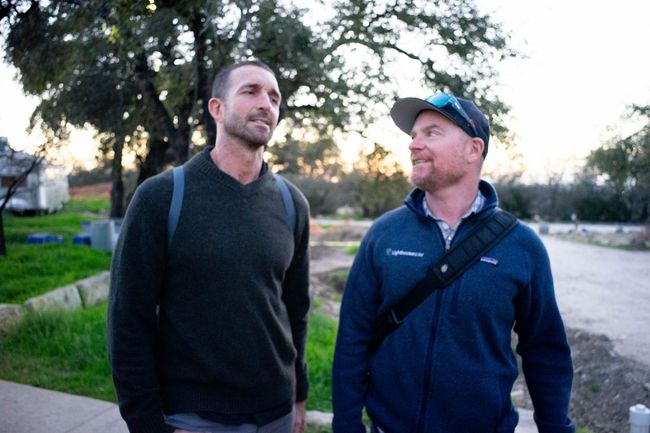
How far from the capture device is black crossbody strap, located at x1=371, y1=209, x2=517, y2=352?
2.10m

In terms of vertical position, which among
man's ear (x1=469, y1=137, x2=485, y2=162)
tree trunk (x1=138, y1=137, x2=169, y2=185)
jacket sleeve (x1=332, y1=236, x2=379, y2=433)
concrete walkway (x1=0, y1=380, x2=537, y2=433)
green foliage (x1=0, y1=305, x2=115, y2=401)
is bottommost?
concrete walkway (x1=0, y1=380, x2=537, y2=433)

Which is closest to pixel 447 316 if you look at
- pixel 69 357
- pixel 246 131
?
pixel 246 131

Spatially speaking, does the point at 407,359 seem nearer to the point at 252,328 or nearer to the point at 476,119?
the point at 252,328

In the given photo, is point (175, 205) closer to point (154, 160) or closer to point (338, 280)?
point (154, 160)

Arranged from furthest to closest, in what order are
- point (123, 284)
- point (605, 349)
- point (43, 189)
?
point (43, 189)
point (605, 349)
point (123, 284)

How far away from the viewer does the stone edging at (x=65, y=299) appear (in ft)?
18.5

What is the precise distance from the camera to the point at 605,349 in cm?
537

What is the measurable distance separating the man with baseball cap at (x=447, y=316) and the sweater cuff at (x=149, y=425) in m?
0.72

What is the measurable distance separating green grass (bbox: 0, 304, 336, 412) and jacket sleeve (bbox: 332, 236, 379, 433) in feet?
8.28

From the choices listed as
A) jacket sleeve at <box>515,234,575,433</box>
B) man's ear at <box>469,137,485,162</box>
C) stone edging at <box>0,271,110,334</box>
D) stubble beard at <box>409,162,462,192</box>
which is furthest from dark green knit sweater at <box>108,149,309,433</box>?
stone edging at <box>0,271,110,334</box>

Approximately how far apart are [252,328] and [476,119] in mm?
A: 1356

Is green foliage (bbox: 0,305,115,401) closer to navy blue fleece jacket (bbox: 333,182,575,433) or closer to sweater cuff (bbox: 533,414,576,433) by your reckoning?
navy blue fleece jacket (bbox: 333,182,575,433)

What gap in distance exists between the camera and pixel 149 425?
6.59ft

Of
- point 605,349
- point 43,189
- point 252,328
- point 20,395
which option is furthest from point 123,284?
point 43,189
